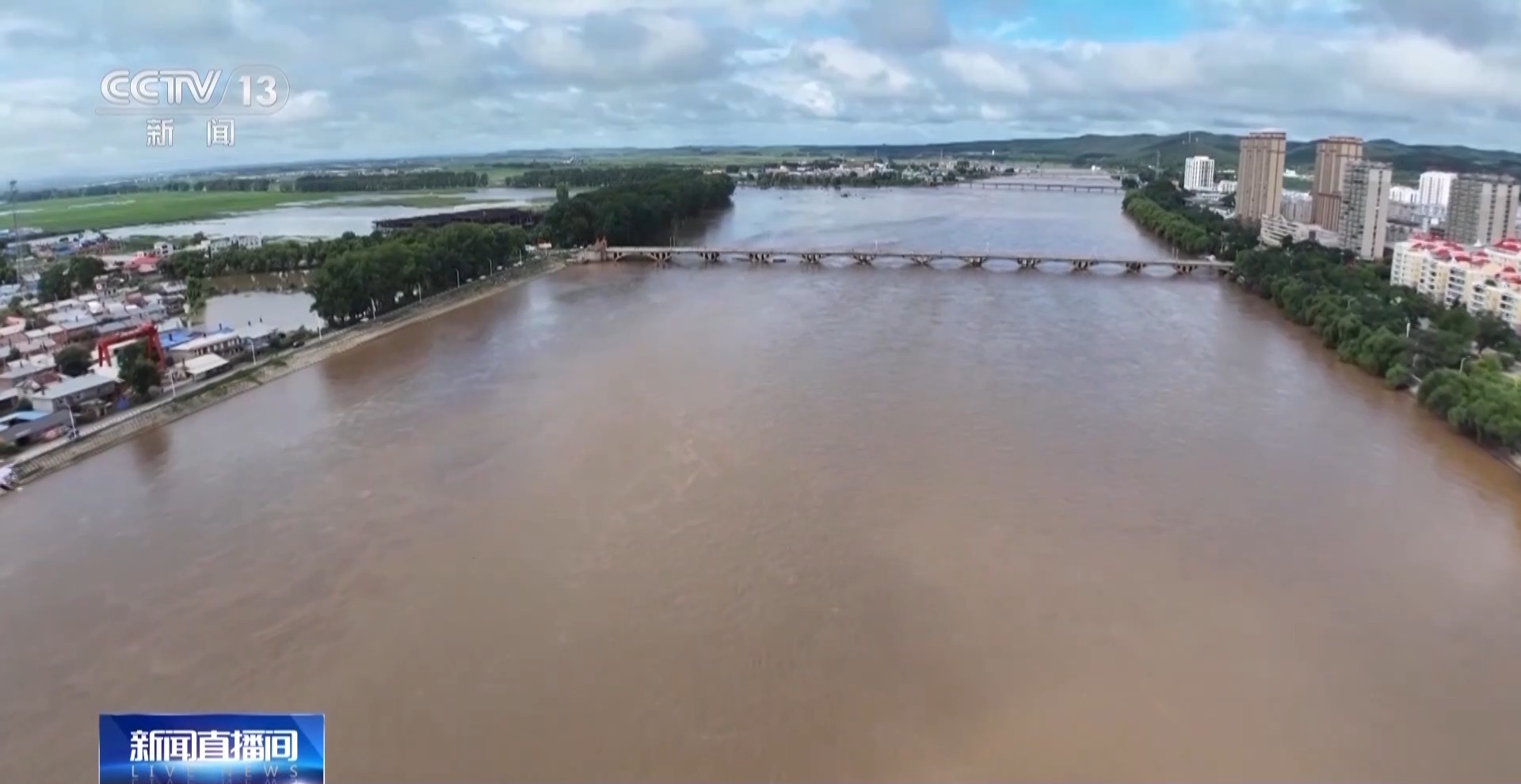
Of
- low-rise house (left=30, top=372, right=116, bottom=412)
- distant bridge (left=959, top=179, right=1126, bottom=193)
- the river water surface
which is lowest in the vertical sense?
the river water surface

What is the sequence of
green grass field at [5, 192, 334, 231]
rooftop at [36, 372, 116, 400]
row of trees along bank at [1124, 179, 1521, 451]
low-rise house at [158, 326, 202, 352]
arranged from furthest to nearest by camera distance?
green grass field at [5, 192, 334, 231] → low-rise house at [158, 326, 202, 352] → rooftop at [36, 372, 116, 400] → row of trees along bank at [1124, 179, 1521, 451]

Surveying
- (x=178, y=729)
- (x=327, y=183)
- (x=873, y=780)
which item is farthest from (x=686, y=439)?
(x=327, y=183)

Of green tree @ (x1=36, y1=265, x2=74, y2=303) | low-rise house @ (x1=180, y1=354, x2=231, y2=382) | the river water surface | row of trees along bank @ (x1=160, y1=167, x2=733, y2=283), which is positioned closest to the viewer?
the river water surface

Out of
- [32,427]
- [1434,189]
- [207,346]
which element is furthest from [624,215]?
[1434,189]

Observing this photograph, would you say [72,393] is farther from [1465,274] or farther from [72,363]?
[1465,274]

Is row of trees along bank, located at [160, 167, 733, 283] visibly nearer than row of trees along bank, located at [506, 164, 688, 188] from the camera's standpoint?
Yes

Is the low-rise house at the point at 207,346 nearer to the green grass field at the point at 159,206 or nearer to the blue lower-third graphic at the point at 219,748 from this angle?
the blue lower-third graphic at the point at 219,748

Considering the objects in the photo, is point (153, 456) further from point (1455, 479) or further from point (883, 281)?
point (883, 281)

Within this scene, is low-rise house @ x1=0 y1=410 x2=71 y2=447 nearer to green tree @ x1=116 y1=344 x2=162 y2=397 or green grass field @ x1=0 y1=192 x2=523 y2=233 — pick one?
green tree @ x1=116 y1=344 x2=162 y2=397

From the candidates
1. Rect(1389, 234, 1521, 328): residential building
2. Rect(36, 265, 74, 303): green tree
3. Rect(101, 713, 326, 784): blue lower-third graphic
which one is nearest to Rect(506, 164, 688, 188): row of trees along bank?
Rect(36, 265, 74, 303): green tree
